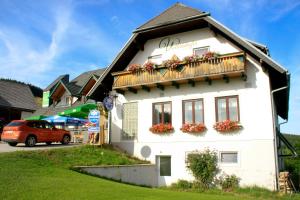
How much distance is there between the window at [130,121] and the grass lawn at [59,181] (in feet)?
11.2

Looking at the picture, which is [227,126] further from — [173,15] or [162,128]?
[173,15]

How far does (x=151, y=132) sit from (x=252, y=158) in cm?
636

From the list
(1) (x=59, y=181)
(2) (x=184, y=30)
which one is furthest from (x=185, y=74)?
(1) (x=59, y=181)

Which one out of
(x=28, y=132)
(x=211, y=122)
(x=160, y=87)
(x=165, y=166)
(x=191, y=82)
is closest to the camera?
(x=211, y=122)

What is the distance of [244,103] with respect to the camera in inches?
732

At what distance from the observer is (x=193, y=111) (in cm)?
2022

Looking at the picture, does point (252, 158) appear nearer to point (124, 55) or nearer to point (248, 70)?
point (248, 70)

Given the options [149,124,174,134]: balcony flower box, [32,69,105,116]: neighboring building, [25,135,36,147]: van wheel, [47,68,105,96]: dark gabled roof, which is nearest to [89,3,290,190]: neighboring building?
[149,124,174,134]: balcony flower box

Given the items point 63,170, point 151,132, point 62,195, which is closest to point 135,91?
point 151,132

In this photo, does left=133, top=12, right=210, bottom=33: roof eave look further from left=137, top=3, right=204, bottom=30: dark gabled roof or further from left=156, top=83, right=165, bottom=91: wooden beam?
left=156, top=83, right=165, bottom=91: wooden beam

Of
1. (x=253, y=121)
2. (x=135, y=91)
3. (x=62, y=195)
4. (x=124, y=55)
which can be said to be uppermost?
(x=124, y=55)

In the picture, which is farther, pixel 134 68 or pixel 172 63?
pixel 134 68

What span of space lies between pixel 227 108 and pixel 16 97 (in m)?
30.9

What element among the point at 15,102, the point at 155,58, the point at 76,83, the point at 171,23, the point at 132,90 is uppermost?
the point at 171,23
